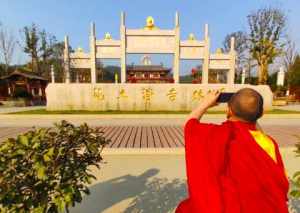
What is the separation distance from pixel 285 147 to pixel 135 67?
41.4 m

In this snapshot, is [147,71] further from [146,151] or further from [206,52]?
[146,151]

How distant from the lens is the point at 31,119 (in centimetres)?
1193

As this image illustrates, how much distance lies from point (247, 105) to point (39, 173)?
1403mm

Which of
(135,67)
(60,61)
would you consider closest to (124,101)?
(60,61)

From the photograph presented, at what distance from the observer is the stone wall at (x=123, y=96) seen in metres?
15.4

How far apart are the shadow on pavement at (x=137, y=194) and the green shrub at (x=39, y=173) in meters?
1.58

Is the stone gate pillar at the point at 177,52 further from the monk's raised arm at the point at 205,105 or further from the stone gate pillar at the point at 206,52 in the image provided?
the monk's raised arm at the point at 205,105

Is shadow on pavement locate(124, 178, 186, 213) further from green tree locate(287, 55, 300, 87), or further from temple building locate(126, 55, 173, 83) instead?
temple building locate(126, 55, 173, 83)

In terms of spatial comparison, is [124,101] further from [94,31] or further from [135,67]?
[135,67]

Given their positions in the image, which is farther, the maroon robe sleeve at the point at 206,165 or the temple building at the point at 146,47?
the temple building at the point at 146,47

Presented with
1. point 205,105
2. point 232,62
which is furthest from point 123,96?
point 205,105

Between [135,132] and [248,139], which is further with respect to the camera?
[135,132]

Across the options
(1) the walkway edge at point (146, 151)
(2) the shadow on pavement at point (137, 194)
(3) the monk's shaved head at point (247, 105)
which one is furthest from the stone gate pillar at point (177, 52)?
(3) the monk's shaved head at point (247, 105)

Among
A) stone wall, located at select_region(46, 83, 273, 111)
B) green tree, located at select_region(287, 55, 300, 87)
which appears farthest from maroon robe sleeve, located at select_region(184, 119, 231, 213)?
green tree, located at select_region(287, 55, 300, 87)
